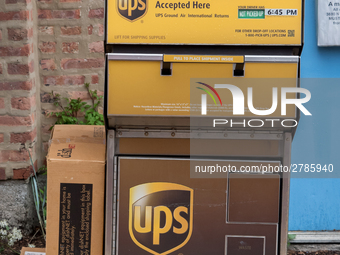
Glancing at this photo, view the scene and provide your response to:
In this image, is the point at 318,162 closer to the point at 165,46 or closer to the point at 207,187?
the point at 207,187

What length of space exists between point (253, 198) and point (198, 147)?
1.25 ft

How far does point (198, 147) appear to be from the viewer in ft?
5.91

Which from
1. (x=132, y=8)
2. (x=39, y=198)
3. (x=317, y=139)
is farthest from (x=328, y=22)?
(x=39, y=198)

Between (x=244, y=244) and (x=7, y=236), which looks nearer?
(x=244, y=244)

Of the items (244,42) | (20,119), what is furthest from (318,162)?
(20,119)

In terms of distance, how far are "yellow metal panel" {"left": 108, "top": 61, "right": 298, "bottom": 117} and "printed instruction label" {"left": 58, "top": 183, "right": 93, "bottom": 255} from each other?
49 centimetres

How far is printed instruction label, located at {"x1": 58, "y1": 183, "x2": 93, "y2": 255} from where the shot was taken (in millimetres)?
1865

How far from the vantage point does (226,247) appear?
6.10 feet

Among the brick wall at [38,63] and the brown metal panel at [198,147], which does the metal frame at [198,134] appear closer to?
the brown metal panel at [198,147]

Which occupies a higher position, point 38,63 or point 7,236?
point 38,63

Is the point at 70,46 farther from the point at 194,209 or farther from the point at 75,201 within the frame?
the point at 194,209

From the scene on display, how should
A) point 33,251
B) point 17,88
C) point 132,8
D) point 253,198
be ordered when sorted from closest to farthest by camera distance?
1. point 132,8
2. point 253,198
3. point 33,251
4. point 17,88

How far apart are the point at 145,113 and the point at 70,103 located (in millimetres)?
1064

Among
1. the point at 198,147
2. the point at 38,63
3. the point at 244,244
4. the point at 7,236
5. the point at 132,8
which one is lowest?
the point at 7,236
